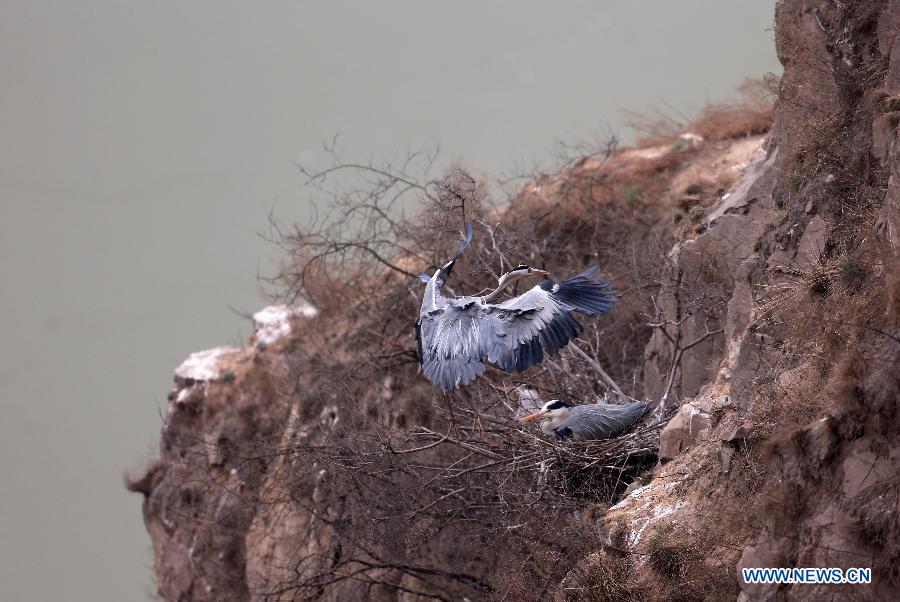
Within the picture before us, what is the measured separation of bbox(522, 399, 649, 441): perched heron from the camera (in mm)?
8867

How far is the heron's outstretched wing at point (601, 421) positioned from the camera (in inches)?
349

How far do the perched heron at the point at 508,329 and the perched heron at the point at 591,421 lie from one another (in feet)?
2.59

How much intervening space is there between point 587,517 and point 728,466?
4.09ft

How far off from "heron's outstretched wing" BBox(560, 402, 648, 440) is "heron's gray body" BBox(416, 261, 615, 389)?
819mm

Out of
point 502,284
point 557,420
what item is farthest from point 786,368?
point 502,284

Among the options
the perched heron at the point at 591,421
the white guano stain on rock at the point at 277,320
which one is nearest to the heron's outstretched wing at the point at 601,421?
the perched heron at the point at 591,421

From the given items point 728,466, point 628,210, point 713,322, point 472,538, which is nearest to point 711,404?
point 728,466

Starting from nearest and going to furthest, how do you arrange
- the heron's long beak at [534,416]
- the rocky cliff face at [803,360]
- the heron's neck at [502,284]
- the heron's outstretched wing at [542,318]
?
the rocky cliff face at [803,360] < the heron's outstretched wing at [542,318] < the heron's neck at [502,284] < the heron's long beak at [534,416]

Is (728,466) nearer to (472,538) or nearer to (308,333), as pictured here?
(472,538)

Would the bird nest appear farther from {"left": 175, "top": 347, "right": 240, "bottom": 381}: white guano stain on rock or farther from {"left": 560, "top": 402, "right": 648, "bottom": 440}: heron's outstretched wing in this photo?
{"left": 175, "top": 347, "right": 240, "bottom": 381}: white guano stain on rock

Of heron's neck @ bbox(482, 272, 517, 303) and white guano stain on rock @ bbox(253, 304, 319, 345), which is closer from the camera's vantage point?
heron's neck @ bbox(482, 272, 517, 303)

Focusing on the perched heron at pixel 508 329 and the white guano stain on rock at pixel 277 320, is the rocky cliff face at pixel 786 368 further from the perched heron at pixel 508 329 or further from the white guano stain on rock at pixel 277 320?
the white guano stain on rock at pixel 277 320

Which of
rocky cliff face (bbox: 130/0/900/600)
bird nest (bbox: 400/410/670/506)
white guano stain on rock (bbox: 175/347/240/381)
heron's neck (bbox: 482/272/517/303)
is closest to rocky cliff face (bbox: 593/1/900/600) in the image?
rocky cliff face (bbox: 130/0/900/600)

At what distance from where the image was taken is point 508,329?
26.8 feet
